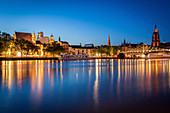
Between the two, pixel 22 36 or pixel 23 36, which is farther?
pixel 23 36

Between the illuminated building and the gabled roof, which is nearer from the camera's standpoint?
the illuminated building

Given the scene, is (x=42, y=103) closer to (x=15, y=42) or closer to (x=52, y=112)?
(x=52, y=112)

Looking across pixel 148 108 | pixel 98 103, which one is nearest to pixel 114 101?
pixel 98 103

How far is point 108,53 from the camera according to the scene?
157375 mm

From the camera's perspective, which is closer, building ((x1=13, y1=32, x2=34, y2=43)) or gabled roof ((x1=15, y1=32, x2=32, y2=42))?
building ((x1=13, y1=32, x2=34, y2=43))

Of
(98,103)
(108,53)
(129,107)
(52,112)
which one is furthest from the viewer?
(108,53)

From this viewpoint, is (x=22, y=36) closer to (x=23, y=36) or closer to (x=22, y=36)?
(x=22, y=36)

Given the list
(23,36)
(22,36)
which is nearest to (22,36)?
(22,36)

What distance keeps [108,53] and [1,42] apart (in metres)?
97.3

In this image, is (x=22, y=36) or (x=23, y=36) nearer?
(x=22, y=36)

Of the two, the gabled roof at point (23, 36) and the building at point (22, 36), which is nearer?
the building at point (22, 36)

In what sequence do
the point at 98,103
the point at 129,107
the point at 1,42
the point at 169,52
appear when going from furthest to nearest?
the point at 169,52 < the point at 1,42 < the point at 98,103 < the point at 129,107

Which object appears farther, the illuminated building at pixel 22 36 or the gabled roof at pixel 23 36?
the gabled roof at pixel 23 36

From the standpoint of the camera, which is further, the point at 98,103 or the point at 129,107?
the point at 98,103
